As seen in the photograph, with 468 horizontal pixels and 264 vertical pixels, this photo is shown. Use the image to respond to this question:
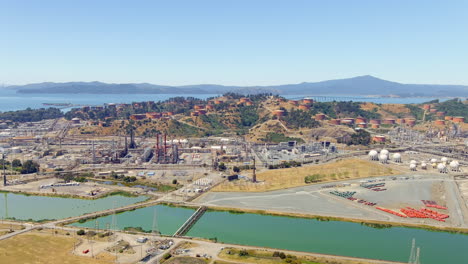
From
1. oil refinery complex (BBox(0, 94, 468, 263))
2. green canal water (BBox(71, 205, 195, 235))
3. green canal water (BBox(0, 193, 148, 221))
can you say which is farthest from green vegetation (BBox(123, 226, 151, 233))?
green canal water (BBox(0, 193, 148, 221))

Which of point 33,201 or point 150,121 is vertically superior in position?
point 150,121

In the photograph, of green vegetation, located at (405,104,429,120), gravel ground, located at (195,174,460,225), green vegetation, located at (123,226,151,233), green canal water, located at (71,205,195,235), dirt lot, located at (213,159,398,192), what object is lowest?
green canal water, located at (71,205,195,235)

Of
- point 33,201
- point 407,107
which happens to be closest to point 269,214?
point 33,201

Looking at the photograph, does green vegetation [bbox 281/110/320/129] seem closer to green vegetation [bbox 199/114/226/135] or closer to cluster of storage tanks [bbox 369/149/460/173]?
green vegetation [bbox 199/114/226/135]

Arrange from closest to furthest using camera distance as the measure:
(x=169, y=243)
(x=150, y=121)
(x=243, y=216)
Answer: (x=169, y=243), (x=243, y=216), (x=150, y=121)

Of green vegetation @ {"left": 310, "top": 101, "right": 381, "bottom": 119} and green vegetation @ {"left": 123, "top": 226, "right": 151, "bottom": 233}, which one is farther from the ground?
green vegetation @ {"left": 310, "top": 101, "right": 381, "bottom": 119}

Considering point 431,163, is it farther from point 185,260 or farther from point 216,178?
point 185,260

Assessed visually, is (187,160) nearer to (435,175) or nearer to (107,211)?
(107,211)

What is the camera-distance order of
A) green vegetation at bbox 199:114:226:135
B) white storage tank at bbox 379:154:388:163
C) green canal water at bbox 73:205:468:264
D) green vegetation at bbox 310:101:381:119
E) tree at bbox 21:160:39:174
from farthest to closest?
green vegetation at bbox 310:101:381:119 → green vegetation at bbox 199:114:226:135 → white storage tank at bbox 379:154:388:163 → tree at bbox 21:160:39:174 → green canal water at bbox 73:205:468:264
